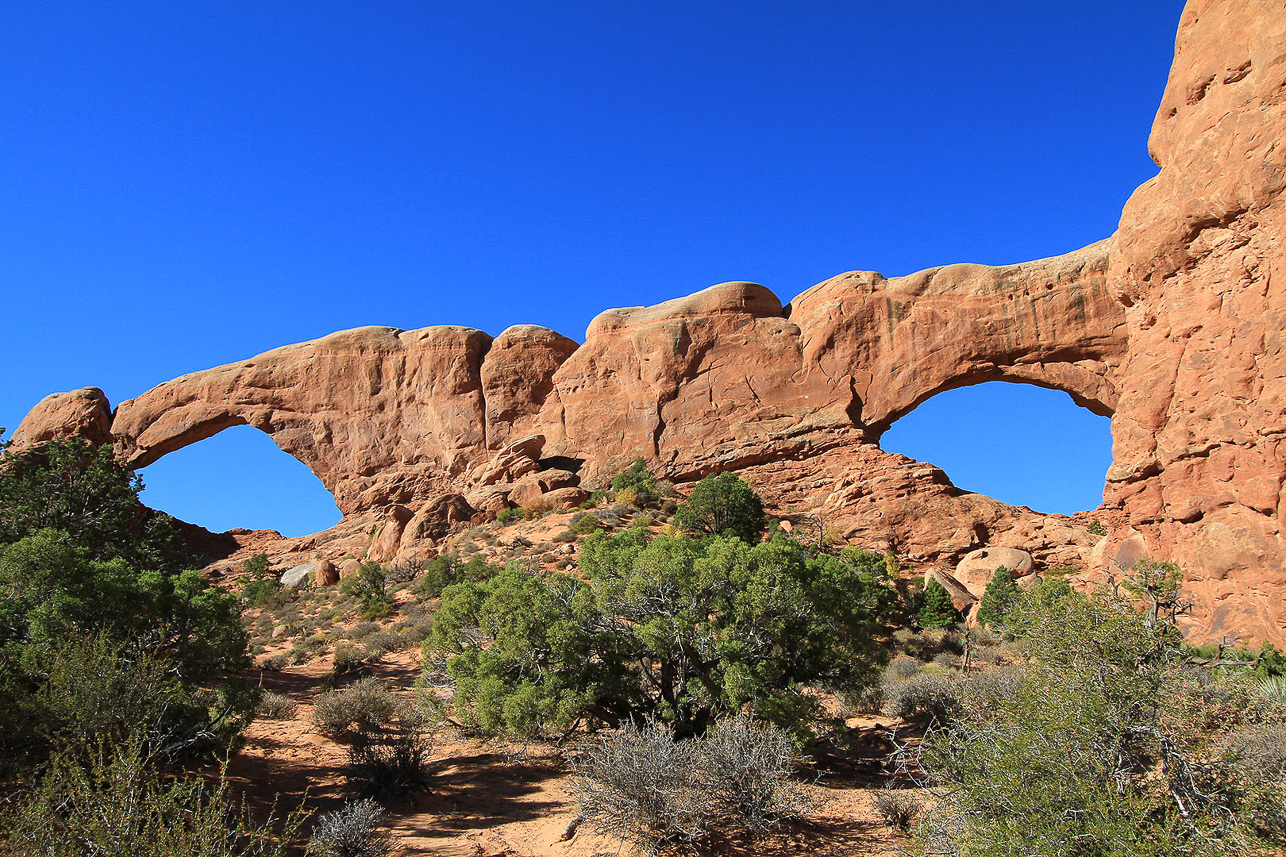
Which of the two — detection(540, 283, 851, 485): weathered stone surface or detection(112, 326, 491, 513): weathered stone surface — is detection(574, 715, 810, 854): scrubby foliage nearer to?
detection(540, 283, 851, 485): weathered stone surface

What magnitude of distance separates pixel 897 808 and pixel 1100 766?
3137 mm

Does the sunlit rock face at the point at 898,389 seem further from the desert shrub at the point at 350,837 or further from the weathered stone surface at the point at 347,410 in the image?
the desert shrub at the point at 350,837

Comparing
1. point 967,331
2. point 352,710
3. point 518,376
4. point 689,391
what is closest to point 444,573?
point 352,710

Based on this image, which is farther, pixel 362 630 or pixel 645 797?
pixel 362 630

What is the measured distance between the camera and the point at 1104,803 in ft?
16.3

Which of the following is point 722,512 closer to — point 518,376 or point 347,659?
point 347,659

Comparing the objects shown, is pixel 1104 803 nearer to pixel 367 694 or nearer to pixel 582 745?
pixel 582 745

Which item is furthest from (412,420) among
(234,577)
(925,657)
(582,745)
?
(582,745)

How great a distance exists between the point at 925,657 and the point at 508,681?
38.6ft

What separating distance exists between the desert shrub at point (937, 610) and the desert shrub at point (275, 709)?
15443mm

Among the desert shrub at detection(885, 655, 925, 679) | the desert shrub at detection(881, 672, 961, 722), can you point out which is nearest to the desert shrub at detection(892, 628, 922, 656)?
the desert shrub at detection(885, 655, 925, 679)

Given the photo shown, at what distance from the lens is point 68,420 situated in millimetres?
33375

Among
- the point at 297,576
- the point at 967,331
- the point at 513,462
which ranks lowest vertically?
the point at 297,576

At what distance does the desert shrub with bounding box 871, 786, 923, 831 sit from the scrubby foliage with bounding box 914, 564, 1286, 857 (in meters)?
1.41
